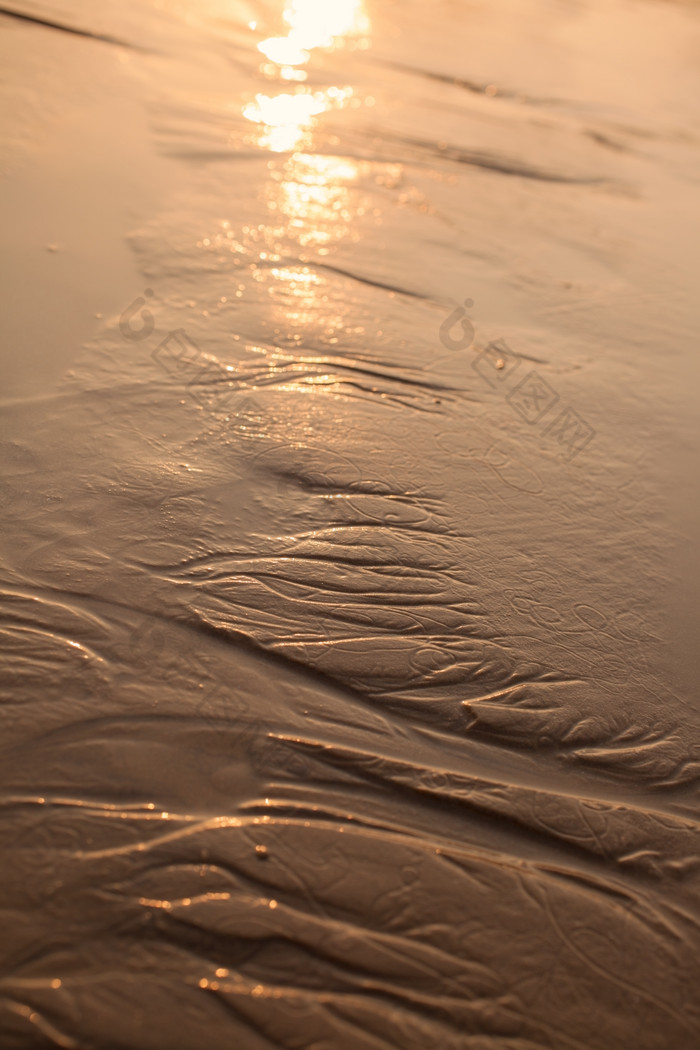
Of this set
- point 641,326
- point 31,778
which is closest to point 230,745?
point 31,778

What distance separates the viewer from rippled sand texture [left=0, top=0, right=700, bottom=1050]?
183 cm

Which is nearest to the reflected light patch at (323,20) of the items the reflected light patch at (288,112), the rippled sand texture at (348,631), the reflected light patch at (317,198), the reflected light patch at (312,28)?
the reflected light patch at (312,28)

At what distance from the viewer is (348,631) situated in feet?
8.46

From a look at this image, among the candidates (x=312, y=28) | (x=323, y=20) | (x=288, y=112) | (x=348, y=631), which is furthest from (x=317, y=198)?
(x=323, y=20)

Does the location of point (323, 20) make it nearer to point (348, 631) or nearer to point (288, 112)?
point (288, 112)

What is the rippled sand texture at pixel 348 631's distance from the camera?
183cm

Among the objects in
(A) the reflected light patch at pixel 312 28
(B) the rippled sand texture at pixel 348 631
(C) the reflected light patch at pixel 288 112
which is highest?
(A) the reflected light patch at pixel 312 28

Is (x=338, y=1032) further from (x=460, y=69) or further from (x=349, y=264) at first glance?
(x=460, y=69)

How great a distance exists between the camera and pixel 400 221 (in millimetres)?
4824

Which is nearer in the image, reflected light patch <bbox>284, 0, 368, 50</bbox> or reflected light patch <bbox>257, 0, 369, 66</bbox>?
reflected light patch <bbox>257, 0, 369, 66</bbox>

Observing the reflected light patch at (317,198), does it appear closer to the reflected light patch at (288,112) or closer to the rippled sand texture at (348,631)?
the rippled sand texture at (348,631)

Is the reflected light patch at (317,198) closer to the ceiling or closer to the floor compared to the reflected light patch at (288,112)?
closer to the floor

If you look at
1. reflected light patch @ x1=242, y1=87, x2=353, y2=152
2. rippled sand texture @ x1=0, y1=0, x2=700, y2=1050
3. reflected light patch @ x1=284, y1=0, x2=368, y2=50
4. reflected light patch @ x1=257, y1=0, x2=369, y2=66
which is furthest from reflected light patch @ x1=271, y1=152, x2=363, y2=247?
reflected light patch @ x1=284, y1=0, x2=368, y2=50

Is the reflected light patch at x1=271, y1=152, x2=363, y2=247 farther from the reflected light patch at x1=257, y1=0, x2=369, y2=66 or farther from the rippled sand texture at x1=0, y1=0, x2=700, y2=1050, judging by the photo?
the reflected light patch at x1=257, y1=0, x2=369, y2=66
